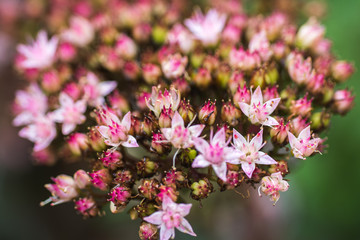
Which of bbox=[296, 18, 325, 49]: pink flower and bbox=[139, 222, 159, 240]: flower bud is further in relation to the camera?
bbox=[296, 18, 325, 49]: pink flower

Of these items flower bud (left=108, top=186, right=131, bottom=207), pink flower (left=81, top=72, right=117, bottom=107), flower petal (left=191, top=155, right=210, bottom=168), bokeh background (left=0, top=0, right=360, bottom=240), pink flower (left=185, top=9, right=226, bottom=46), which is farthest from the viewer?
bokeh background (left=0, top=0, right=360, bottom=240)

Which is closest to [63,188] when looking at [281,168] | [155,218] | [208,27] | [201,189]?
[155,218]

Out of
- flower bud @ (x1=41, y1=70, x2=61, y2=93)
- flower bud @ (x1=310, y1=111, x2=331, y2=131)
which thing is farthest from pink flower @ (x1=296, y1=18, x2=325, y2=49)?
flower bud @ (x1=41, y1=70, x2=61, y2=93)

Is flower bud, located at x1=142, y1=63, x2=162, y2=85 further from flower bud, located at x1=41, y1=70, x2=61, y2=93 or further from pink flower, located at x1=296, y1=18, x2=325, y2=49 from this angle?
pink flower, located at x1=296, y1=18, x2=325, y2=49

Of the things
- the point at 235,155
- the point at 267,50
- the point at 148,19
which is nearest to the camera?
the point at 235,155

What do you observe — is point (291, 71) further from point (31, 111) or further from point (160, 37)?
point (31, 111)

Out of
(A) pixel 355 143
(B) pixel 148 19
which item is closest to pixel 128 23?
(B) pixel 148 19

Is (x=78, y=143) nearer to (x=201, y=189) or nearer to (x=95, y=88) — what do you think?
(x=95, y=88)
